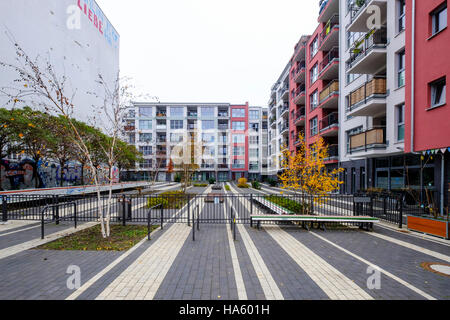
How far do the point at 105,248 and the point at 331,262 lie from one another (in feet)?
20.8

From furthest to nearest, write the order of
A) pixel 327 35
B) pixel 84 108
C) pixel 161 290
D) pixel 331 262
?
1. pixel 84 108
2. pixel 327 35
3. pixel 331 262
4. pixel 161 290

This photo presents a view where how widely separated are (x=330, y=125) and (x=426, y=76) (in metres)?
12.3

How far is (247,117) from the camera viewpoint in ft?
198

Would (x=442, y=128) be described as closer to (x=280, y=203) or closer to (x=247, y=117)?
(x=280, y=203)

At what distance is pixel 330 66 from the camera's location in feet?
72.9

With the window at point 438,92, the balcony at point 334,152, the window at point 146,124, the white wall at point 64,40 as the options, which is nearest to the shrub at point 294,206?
the window at point 438,92

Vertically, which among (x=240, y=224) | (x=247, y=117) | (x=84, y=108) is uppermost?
(x=247, y=117)

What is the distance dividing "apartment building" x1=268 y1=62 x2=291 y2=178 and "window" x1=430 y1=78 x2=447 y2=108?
72.2 feet

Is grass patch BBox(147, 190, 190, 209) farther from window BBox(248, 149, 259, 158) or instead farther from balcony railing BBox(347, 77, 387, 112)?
window BBox(248, 149, 259, 158)

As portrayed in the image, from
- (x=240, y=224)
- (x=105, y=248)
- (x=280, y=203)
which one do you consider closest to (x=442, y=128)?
(x=280, y=203)

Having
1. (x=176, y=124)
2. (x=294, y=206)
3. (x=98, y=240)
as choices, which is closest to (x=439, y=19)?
(x=294, y=206)

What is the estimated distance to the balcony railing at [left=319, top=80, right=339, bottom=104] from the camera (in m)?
21.8

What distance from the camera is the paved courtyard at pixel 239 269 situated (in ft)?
12.7

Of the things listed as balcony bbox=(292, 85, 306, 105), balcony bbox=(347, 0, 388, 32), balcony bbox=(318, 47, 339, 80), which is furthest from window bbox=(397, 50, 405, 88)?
balcony bbox=(292, 85, 306, 105)
